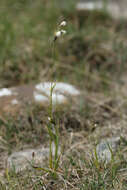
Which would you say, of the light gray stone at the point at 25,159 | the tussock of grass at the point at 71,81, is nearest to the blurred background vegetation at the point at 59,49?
the tussock of grass at the point at 71,81

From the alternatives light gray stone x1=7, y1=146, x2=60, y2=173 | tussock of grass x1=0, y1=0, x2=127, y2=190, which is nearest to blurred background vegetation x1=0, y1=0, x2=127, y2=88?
tussock of grass x1=0, y1=0, x2=127, y2=190

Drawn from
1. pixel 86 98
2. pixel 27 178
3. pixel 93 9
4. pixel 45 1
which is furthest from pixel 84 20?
pixel 27 178

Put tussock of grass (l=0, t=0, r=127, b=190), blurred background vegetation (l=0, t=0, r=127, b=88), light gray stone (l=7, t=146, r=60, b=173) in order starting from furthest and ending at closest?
blurred background vegetation (l=0, t=0, r=127, b=88) → light gray stone (l=7, t=146, r=60, b=173) → tussock of grass (l=0, t=0, r=127, b=190)

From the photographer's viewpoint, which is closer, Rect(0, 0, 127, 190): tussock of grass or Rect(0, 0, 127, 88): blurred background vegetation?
Rect(0, 0, 127, 190): tussock of grass

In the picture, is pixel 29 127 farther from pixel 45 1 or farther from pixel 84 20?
pixel 45 1

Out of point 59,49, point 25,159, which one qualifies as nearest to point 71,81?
point 59,49

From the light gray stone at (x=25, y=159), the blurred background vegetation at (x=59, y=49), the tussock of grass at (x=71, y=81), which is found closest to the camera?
the tussock of grass at (x=71, y=81)

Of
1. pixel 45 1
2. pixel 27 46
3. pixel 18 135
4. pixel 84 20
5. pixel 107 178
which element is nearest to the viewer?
pixel 107 178

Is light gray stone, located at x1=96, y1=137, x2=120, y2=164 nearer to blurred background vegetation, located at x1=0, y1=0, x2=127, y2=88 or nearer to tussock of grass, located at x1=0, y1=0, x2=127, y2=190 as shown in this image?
tussock of grass, located at x1=0, y1=0, x2=127, y2=190

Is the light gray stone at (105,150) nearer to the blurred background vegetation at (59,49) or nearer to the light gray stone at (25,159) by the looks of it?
the light gray stone at (25,159)

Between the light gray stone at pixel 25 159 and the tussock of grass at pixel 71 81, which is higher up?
the tussock of grass at pixel 71 81

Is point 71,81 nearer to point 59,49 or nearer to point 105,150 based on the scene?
point 59,49
